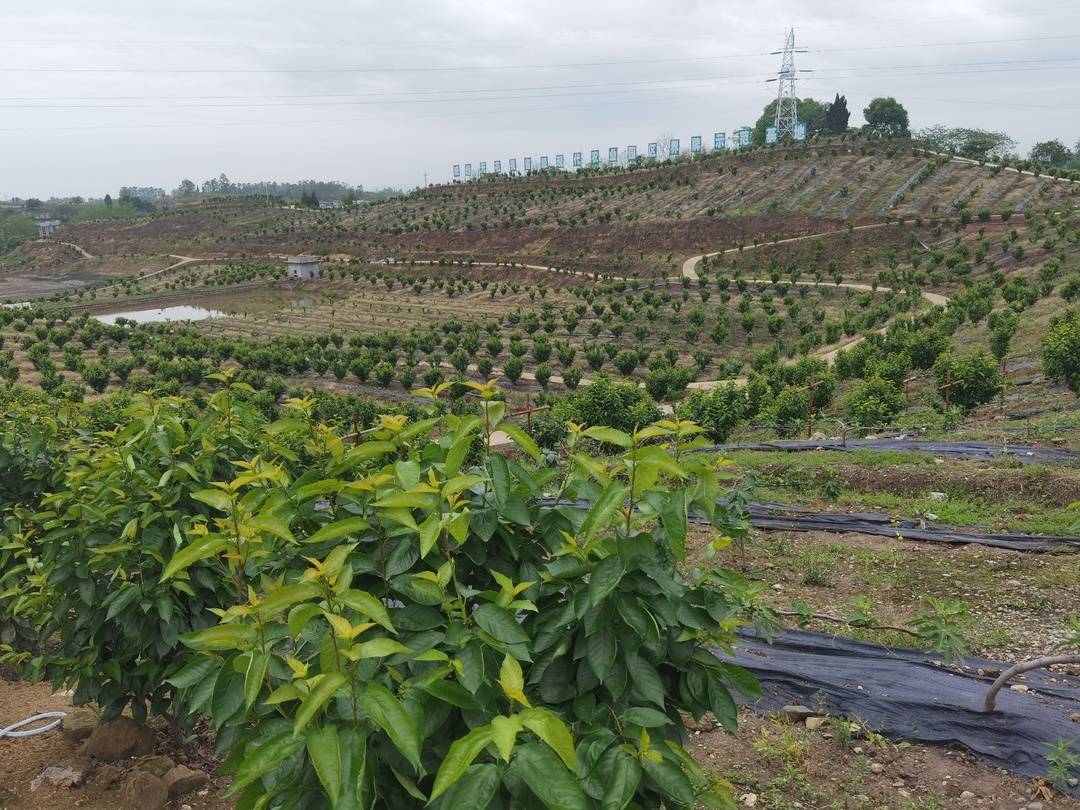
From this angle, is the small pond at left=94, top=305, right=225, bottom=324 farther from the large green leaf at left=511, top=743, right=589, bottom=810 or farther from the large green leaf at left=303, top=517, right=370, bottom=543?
the large green leaf at left=511, top=743, right=589, bottom=810

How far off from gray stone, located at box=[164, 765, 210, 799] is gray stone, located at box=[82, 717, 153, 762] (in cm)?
A: 61

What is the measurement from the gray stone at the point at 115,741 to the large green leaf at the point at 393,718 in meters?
3.50

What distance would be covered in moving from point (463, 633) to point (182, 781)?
286 centimetres

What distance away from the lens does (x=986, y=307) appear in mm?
30688

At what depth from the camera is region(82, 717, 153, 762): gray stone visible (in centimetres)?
443

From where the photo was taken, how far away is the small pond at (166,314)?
59.0 meters

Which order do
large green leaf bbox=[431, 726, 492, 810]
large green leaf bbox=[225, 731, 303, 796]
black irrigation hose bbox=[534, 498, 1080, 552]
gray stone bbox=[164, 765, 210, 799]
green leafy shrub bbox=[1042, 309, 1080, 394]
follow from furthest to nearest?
1. green leafy shrub bbox=[1042, 309, 1080, 394]
2. black irrigation hose bbox=[534, 498, 1080, 552]
3. gray stone bbox=[164, 765, 210, 799]
4. large green leaf bbox=[225, 731, 303, 796]
5. large green leaf bbox=[431, 726, 492, 810]

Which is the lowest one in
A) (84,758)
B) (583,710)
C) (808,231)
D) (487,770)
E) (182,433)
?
(84,758)

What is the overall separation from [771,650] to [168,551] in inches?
163

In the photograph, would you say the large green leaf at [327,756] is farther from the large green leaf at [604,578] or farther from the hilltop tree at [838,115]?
the hilltop tree at [838,115]

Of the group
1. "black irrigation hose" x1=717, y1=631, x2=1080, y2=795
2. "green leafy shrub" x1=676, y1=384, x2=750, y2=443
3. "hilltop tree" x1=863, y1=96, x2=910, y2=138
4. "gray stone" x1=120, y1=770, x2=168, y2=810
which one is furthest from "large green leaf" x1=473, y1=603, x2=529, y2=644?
"hilltop tree" x1=863, y1=96, x2=910, y2=138

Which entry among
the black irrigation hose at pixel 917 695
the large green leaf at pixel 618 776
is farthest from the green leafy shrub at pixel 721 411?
the large green leaf at pixel 618 776

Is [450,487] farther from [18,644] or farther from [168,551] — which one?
[18,644]

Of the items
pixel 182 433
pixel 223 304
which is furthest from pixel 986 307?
pixel 223 304
